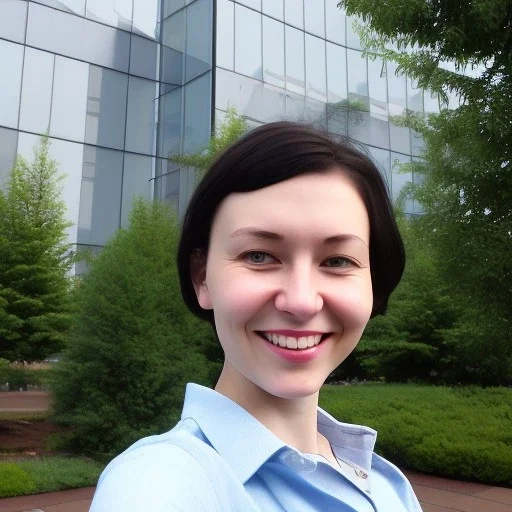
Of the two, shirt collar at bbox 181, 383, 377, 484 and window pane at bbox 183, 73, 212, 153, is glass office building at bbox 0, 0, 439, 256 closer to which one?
window pane at bbox 183, 73, 212, 153

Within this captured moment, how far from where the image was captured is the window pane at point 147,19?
17297mm

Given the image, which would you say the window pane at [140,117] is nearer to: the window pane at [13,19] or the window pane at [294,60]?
the window pane at [13,19]

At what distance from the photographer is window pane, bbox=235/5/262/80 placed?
55.4 feet

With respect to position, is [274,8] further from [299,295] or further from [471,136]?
[299,295]

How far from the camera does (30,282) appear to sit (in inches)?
355

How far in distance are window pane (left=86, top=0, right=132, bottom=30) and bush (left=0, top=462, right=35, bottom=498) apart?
13617mm

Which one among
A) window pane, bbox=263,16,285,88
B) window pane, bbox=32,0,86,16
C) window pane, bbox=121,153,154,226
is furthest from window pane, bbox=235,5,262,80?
window pane, bbox=32,0,86,16

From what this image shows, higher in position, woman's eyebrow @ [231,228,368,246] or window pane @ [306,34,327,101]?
window pane @ [306,34,327,101]

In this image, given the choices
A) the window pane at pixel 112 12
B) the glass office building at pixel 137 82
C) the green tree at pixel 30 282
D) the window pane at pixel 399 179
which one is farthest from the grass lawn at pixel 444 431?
the window pane at pixel 112 12

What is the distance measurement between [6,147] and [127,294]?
9371 mm

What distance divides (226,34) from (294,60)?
2461mm

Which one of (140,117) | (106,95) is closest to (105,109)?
(106,95)

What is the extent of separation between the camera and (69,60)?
16.0 metres

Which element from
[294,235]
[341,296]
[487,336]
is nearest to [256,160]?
[294,235]
